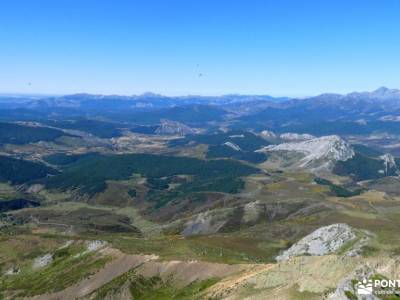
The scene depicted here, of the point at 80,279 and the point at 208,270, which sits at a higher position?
the point at 208,270

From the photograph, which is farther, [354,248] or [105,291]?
[354,248]

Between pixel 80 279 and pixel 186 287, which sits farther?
pixel 80 279

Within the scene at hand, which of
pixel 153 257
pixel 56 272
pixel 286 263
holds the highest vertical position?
pixel 286 263


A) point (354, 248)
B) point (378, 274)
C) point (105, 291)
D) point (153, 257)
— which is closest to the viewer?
point (378, 274)

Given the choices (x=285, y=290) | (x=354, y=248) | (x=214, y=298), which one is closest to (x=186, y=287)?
(x=214, y=298)

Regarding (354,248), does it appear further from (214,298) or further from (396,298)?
(396,298)

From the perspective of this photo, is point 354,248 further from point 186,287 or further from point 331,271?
point 331,271

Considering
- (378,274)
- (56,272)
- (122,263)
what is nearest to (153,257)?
(122,263)

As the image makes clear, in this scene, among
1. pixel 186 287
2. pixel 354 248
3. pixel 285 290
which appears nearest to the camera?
pixel 285 290

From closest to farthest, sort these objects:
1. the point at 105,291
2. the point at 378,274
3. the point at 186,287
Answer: the point at 378,274, the point at 186,287, the point at 105,291
